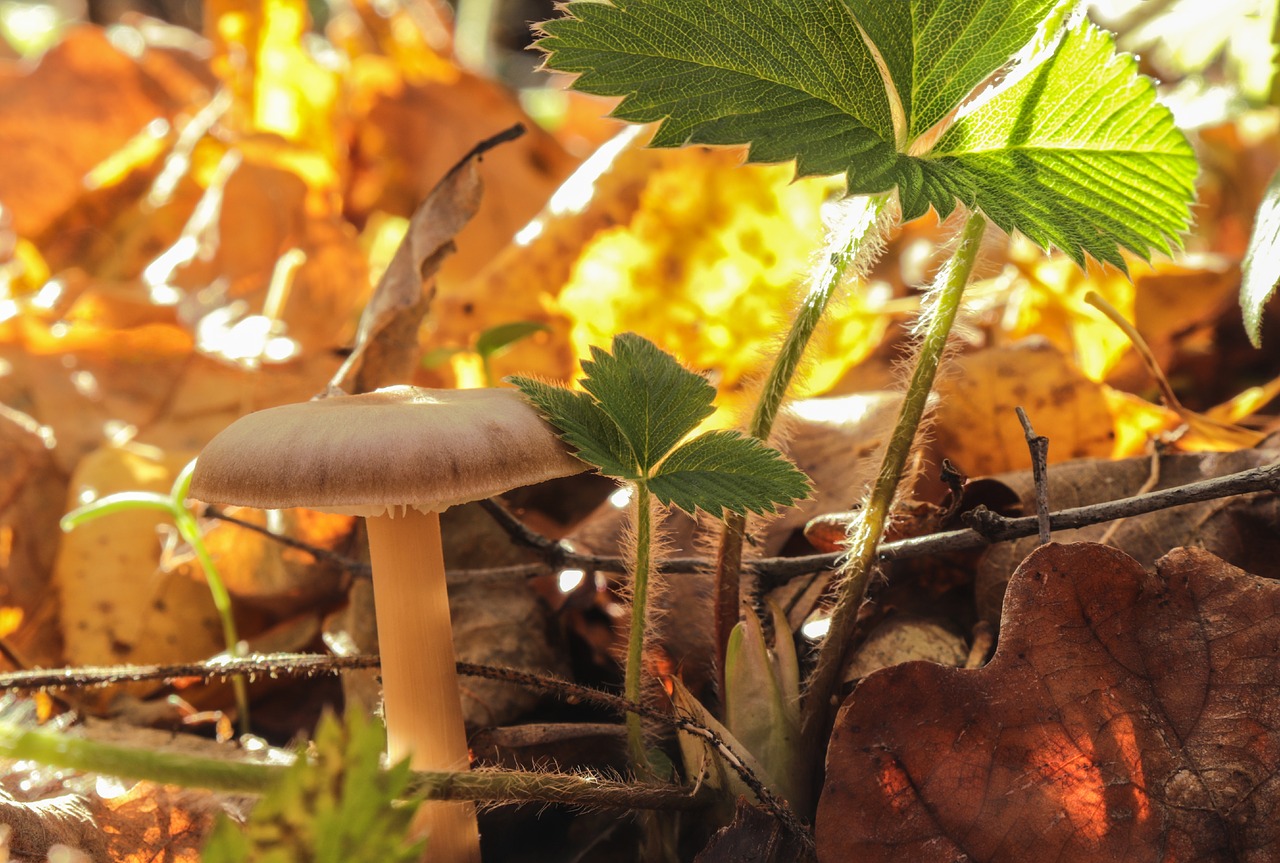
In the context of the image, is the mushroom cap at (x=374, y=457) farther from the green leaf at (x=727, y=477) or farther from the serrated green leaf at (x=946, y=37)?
the serrated green leaf at (x=946, y=37)

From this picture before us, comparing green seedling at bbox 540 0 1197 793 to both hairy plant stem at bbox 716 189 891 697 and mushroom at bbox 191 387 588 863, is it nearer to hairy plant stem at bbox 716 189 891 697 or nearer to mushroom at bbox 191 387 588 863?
hairy plant stem at bbox 716 189 891 697

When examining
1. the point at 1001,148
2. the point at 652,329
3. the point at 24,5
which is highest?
the point at 24,5

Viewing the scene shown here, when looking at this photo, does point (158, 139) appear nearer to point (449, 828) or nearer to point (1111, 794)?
point (449, 828)

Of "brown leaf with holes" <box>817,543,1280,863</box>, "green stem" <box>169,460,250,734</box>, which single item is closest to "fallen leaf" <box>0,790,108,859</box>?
"green stem" <box>169,460,250,734</box>

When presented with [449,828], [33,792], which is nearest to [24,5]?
[33,792]

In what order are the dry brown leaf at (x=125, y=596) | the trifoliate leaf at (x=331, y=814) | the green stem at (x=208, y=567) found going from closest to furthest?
the trifoliate leaf at (x=331, y=814), the green stem at (x=208, y=567), the dry brown leaf at (x=125, y=596)

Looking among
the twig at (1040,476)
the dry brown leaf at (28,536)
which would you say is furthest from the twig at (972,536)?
the dry brown leaf at (28,536)

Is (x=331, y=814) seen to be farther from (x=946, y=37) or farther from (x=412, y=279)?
(x=412, y=279)
